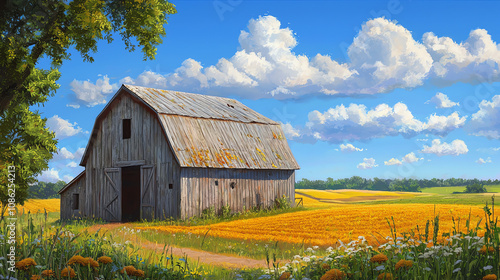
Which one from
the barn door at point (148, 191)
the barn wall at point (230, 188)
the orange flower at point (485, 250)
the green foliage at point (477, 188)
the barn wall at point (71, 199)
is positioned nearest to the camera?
the orange flower at point (485, 250)

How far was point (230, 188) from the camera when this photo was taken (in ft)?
89.6

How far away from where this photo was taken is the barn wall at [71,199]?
1186 inches

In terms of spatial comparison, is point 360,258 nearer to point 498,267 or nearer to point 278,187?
point 498,267

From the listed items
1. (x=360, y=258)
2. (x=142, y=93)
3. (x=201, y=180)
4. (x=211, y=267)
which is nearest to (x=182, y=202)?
(x=201, y=180)

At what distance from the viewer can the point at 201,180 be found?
2561cm

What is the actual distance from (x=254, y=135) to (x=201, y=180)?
606 centimetres

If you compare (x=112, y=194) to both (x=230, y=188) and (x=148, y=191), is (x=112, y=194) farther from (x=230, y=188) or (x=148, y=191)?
(x=230, y=188)

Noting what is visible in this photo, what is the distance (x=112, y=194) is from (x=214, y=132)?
718 centimetres

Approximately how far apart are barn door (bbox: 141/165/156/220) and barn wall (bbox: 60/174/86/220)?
5.95 m

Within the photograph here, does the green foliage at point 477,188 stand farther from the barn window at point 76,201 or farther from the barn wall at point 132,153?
the barn window at point 76,201

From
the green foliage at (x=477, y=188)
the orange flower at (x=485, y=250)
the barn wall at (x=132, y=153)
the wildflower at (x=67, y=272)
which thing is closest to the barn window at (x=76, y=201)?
the barn wall at (x=132, y=153)

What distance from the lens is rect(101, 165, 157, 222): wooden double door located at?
26.0 m

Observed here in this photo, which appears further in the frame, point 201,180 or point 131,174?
point 131,174

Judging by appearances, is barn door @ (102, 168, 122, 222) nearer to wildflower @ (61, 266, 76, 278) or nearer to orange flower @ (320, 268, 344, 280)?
wildflower @ (61, 266, 76, 278)
